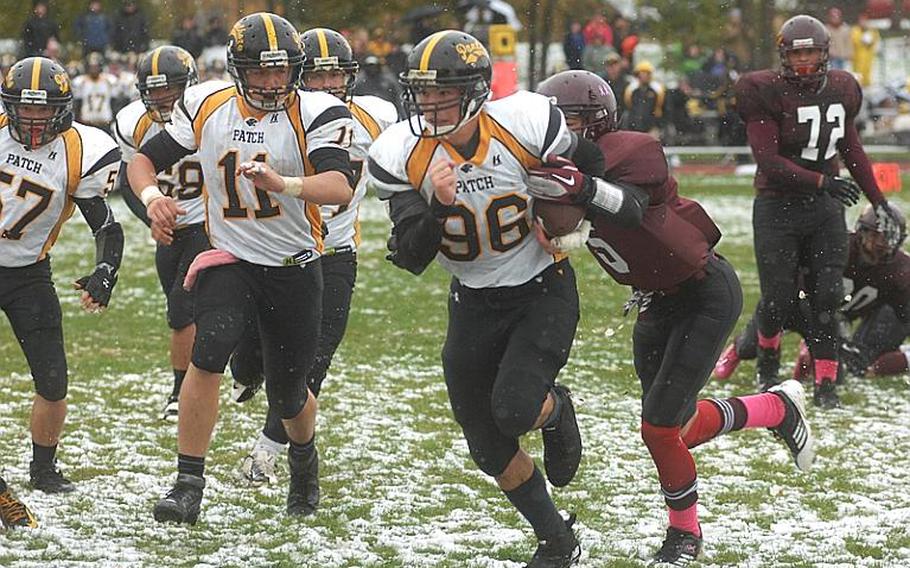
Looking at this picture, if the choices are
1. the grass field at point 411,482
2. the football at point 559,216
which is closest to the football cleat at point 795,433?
the grass field at point 411,482

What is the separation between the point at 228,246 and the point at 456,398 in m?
1.03

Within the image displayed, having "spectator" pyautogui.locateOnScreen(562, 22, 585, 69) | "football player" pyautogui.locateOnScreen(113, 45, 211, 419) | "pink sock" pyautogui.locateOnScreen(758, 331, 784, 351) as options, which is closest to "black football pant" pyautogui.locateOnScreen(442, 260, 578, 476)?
"football player" pyautogui.locateOnScreen(113, 45, 211, 419)

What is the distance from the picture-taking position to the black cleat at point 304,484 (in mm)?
5582

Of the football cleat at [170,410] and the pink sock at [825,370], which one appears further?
the pink sock at [825,370]

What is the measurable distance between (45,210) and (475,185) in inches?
76.4

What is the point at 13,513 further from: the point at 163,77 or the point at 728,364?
the point at 728,364

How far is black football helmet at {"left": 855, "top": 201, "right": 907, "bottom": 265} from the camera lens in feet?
26.5

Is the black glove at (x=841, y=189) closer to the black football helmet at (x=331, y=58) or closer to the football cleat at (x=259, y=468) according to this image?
the black football helmet at (x=331, y=58)

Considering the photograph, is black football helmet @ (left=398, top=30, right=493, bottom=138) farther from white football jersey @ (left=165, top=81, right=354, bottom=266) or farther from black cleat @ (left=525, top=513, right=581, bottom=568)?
black cleat @ (left=525, top=513, right=581, bottom=568)

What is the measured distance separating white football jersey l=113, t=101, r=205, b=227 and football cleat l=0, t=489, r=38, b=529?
2168 mm

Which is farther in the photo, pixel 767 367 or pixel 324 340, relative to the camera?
pixel 767 367

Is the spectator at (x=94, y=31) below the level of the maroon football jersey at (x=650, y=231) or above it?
above

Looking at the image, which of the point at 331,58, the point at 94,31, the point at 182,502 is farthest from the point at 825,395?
the point at 94,31

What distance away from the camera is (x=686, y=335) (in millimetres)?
5004
